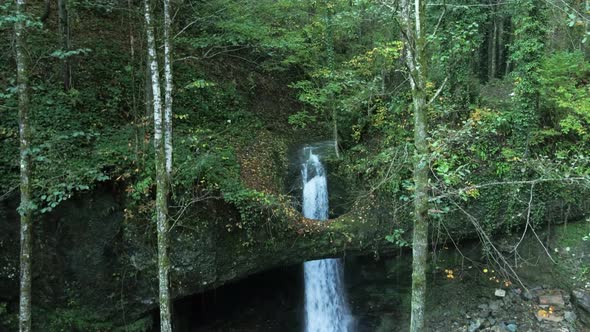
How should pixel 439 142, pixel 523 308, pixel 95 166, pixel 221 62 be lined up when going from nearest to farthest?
pixel 439 142 < pixel 95 166 < pixel 523 308 < pixel 221 62

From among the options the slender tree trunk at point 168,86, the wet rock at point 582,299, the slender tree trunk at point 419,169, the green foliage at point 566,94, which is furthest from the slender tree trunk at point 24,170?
the wet rock at point 582,299

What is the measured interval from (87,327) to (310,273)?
21.1 ft

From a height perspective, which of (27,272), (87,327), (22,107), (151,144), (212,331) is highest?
(22,107)

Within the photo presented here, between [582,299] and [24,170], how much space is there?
13335 millimetres

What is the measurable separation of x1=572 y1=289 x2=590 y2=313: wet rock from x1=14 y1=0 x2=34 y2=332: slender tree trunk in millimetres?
12752

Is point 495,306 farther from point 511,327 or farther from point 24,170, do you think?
point 24,170

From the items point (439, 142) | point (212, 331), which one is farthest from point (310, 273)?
point (439, 142)

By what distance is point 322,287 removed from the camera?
12312mm

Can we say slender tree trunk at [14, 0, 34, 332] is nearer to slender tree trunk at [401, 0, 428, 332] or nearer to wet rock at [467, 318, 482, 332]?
slender tree trunk at [401, 0, 428, 332]

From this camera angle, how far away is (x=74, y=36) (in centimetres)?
1127

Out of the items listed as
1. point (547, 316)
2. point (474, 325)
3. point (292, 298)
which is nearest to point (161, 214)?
point (292, 298)

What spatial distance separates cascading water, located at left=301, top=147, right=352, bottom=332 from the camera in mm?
12227

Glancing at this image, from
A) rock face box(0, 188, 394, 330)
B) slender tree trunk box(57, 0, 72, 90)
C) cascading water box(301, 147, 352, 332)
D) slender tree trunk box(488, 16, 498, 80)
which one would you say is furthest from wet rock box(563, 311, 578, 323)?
slender tree trunk box(57, 0, 72, 90)

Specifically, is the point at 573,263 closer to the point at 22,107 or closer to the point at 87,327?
the point at 87,327
